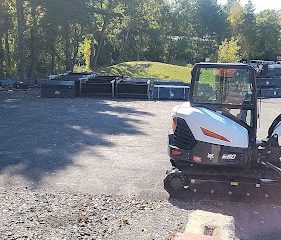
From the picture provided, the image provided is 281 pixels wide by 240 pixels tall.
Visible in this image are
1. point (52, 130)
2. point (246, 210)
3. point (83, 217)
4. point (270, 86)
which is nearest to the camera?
point (83, 217)

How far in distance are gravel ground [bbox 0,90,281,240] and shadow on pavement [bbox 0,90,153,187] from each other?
0.03m

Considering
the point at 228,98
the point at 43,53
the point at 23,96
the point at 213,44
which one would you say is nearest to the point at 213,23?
the point at 213,44

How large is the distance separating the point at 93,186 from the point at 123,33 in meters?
42.3

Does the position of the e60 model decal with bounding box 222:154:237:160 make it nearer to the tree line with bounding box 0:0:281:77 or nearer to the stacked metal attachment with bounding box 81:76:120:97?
the stacked metal attachment with bounding box 81:76:120:97

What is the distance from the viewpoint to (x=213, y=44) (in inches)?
2124

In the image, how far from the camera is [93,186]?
24.5ft

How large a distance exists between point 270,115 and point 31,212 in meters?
12.9

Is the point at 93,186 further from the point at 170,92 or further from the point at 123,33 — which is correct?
the point at 123,33

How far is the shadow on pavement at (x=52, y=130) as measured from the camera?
8.91 m

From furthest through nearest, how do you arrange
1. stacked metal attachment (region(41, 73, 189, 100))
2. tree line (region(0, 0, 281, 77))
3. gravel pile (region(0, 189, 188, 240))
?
tree line (region(0, 0, 281, 77))
stacked metal attachment (region(41, 73, 189, 100))
gravel pile (region(0, 189, 188, 240))

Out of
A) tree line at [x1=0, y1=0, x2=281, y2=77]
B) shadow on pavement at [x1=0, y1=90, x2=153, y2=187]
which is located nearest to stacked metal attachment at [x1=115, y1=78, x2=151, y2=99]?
shadow on pavement at [x1=0, y1=90, x2=153, y2=187]

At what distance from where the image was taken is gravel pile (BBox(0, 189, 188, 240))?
5.42 metres

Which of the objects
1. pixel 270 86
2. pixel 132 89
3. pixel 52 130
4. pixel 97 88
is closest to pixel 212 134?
pixel 52 130

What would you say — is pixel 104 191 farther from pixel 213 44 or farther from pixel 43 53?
pixel 213 44
